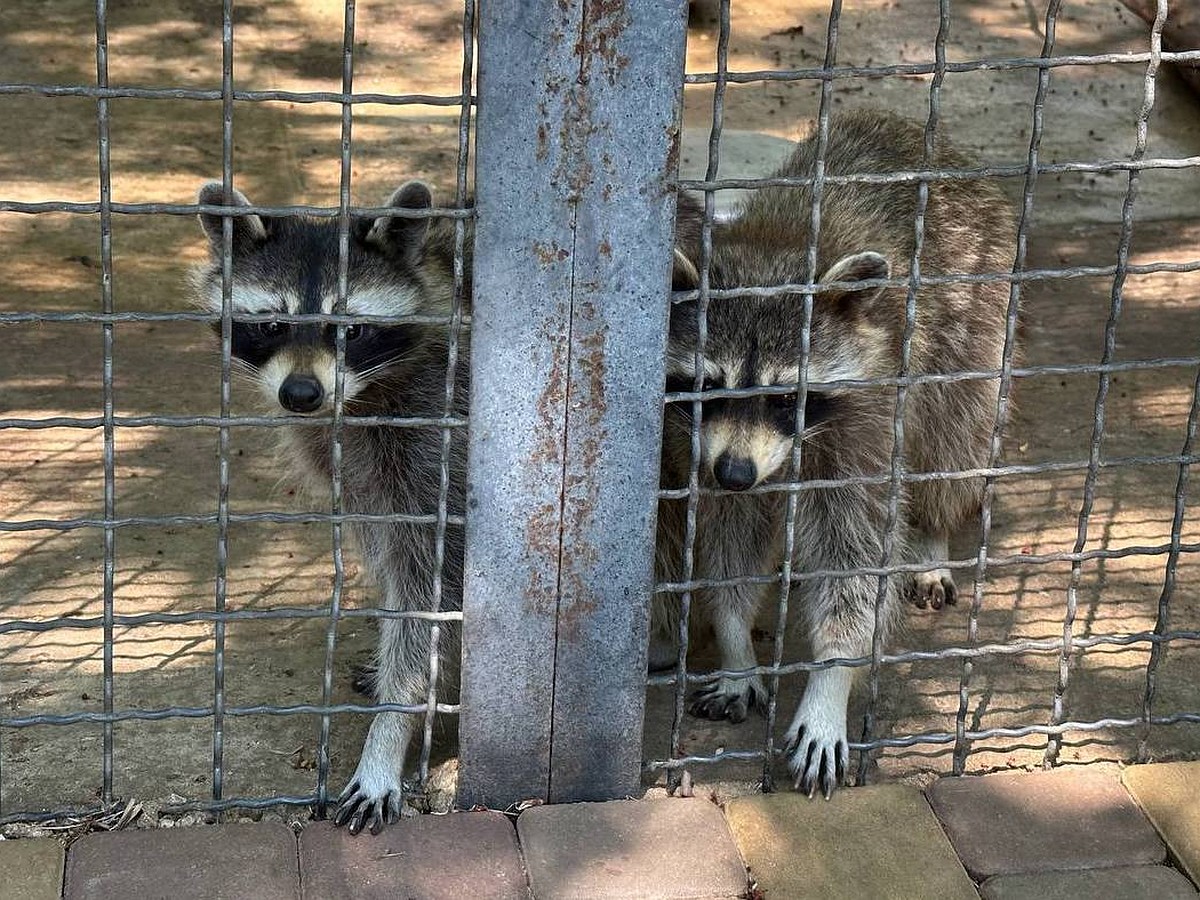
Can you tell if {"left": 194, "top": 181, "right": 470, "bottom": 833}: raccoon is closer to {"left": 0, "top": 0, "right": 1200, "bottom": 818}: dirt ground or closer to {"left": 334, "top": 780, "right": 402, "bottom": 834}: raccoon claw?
{"left": 334, "top": 780, "right": 402, "bottom": 834}: raccoon claw

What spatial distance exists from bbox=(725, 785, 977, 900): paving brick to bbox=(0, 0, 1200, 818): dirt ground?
0.18 metres

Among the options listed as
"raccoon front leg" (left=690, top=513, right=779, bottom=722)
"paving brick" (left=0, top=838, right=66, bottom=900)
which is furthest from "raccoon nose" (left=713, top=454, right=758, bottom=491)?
"paving brick" (left=0, top=838, right=66, bottom=900)

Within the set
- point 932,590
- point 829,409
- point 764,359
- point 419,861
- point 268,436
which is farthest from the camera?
point 268,436

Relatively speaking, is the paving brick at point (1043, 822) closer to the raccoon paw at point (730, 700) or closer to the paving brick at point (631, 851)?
the paving brick at point (631, 851)

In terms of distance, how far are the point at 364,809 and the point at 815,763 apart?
2.67 ft

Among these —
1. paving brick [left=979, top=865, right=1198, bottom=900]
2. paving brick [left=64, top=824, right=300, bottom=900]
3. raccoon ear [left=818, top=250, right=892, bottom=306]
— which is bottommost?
paving brick [left=64, top=824, right=300, bottom=900]

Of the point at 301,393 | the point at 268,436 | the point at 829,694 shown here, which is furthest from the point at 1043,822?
the point at 268,436

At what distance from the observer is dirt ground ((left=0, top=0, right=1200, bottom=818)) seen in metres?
3.14

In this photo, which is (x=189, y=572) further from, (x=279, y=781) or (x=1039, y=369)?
(x=1039, y=369)

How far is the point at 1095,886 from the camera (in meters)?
2.65

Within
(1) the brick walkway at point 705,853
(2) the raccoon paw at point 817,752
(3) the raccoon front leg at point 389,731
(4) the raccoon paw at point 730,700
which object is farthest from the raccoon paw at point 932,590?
(3) the raccoon front leg at point 389,731

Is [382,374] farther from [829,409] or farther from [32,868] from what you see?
[32,868]

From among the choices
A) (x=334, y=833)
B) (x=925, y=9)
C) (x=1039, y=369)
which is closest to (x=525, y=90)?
(x=1039, y=369)

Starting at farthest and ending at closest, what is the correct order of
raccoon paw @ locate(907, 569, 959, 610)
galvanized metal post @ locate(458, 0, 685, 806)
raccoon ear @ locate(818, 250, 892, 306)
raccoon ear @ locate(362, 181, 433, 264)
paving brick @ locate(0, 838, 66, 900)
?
raccoon paw @ locate(907, 569, 959, 610), raccoon ear @ locate(362, 181, 433, 264), raccoon ear @ locate(818, 250, 892, 306), paving brick @ locate(0, 838, 66, 900), galvanized metal post @ locate(458, 0, 685, 806)
